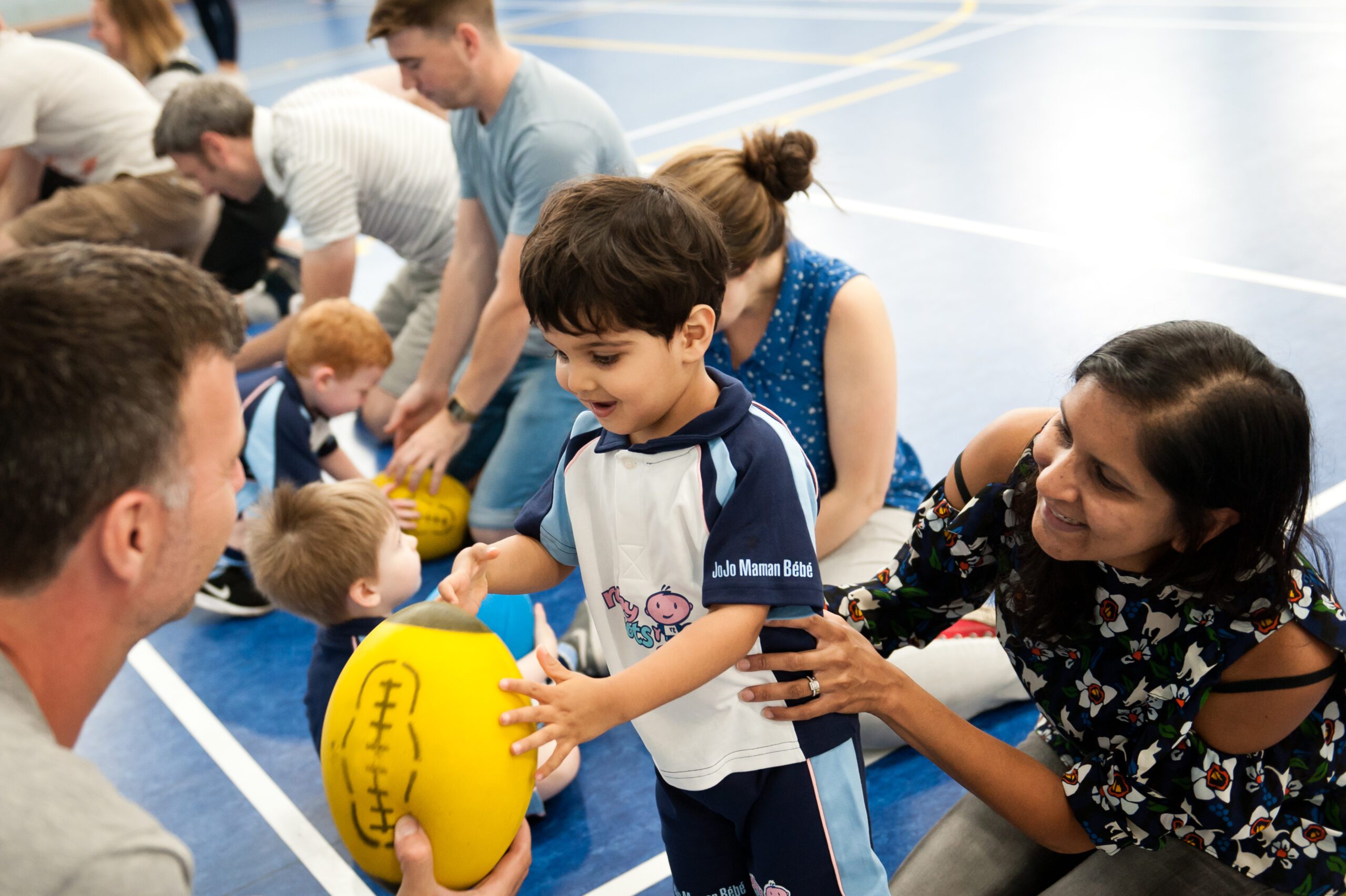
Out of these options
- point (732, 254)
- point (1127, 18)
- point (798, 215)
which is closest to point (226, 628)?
point (732, 254)

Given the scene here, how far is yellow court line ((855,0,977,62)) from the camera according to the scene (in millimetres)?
10727

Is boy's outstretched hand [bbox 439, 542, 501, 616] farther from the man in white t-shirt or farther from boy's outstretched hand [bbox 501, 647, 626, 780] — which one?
the man in white t-shirt

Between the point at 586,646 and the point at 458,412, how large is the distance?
1153 mm

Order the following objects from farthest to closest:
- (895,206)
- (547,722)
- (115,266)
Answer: (895,206) < (547,722) < (115,266)

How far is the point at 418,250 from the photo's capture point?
5.00m

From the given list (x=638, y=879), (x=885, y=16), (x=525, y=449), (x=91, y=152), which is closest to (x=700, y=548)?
(x=638, y=879)

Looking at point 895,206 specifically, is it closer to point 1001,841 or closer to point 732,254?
point 732,254

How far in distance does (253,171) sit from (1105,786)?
4.27 m

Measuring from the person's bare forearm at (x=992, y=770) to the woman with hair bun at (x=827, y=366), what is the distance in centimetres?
79

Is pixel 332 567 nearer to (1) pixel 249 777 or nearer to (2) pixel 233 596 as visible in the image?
(1) pixel 249 777

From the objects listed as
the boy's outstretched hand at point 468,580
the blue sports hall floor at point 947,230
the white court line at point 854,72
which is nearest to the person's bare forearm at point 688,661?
the boy's outstretched hand at point 468,580

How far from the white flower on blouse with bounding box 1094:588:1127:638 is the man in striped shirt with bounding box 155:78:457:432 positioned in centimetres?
350

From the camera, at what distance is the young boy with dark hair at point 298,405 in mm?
3898

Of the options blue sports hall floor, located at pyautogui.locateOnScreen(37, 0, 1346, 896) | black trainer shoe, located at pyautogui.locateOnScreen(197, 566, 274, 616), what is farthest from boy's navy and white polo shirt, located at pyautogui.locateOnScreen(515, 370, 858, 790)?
black trainer shoe, located at pyautogui.locateOnScreen(197, 566, 274, 616)
